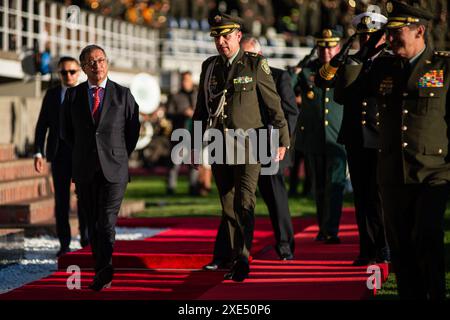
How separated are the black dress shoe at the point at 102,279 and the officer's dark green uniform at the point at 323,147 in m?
3.07

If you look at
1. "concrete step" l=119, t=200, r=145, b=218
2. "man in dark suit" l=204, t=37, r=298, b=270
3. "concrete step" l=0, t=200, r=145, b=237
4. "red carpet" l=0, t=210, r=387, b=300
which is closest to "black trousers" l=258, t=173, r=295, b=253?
"man in dark suit" l=204, t=37, r=298, b=270

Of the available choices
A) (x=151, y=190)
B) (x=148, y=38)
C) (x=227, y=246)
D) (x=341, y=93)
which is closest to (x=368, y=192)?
(x=227, y=246)

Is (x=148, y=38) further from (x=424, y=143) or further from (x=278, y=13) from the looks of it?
(x=424, y=143)

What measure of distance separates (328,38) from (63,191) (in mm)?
2832

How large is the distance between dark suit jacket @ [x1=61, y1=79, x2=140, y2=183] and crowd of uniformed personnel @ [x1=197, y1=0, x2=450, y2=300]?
2.03 feet

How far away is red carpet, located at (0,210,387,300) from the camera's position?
8.49 m

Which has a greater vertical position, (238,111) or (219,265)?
(238,111)

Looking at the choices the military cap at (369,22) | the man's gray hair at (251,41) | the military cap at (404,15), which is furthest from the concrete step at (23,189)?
the military cap at (404,15)

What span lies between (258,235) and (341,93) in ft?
16.7

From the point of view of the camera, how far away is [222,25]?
9.16m

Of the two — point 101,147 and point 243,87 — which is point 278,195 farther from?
point 101,147

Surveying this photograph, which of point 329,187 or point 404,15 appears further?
point 329,187

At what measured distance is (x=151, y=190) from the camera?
74.4 feet

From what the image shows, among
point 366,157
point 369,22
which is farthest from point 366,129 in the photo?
point 369,22
